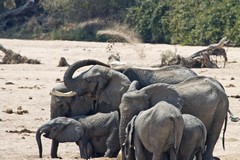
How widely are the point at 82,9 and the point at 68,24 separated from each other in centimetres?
103

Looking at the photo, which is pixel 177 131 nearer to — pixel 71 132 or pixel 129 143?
pixel 129 143

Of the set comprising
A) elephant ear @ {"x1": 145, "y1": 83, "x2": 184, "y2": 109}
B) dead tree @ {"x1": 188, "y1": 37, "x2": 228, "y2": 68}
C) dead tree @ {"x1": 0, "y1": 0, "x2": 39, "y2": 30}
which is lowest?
dead tree @ {"x1": 0, "y1": 0, "x2": 39, "y2": 30}

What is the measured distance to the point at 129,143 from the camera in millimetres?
11461

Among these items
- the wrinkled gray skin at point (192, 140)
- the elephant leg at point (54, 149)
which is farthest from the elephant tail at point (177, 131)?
the elephant leg at point (54, 149)

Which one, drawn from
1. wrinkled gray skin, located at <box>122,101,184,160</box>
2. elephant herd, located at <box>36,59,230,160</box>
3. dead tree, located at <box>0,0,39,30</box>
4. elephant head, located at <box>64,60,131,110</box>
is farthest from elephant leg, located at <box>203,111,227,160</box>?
dead tree, located at <box>0,0,39,30</box>

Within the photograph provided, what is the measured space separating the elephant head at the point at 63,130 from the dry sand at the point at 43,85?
→ 26cm

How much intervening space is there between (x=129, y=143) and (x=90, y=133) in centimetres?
209

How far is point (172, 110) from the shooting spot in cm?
1089

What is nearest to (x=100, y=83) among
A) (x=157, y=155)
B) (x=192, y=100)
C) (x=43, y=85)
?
(x=192, y=100)

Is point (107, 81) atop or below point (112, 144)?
atop

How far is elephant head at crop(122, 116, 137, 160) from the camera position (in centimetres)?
1138

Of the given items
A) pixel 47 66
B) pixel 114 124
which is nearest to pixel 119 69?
pixel 114 124

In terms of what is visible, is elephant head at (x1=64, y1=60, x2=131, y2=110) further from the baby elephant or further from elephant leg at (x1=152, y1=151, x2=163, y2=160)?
elephant leg at (x1=152, y1=151, x2=163, y2=160)

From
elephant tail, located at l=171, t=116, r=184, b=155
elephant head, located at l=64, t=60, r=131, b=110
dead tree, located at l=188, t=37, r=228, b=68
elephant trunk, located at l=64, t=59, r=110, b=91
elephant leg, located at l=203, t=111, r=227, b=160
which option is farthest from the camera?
dead tree, located at l=188, t=37, r=228, b=68
